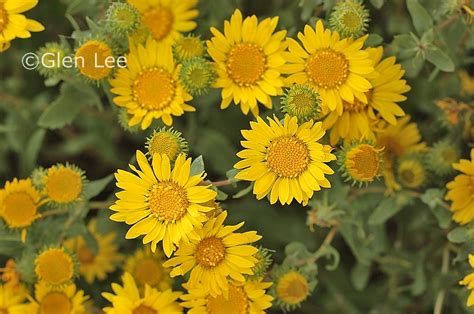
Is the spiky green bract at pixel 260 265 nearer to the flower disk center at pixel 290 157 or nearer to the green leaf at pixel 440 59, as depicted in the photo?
the flower disk center at pixel 290 157

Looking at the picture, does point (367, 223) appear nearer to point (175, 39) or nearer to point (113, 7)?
point (175, 39)

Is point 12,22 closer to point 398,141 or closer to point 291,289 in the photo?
point 291,289

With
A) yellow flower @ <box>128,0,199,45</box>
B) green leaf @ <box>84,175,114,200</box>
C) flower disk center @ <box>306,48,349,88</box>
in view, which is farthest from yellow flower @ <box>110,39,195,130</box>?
flower disk center @ <box>306,48,349,88</box>

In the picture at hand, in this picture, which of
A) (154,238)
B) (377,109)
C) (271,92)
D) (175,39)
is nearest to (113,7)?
(175,39)

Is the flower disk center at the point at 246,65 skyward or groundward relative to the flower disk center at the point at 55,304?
skyward

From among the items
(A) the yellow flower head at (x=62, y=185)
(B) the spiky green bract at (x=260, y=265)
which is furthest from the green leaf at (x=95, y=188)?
(B) the spiky green bract at (x=260, y=265)

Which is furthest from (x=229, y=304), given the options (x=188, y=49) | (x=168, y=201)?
(x=188, y=49)
